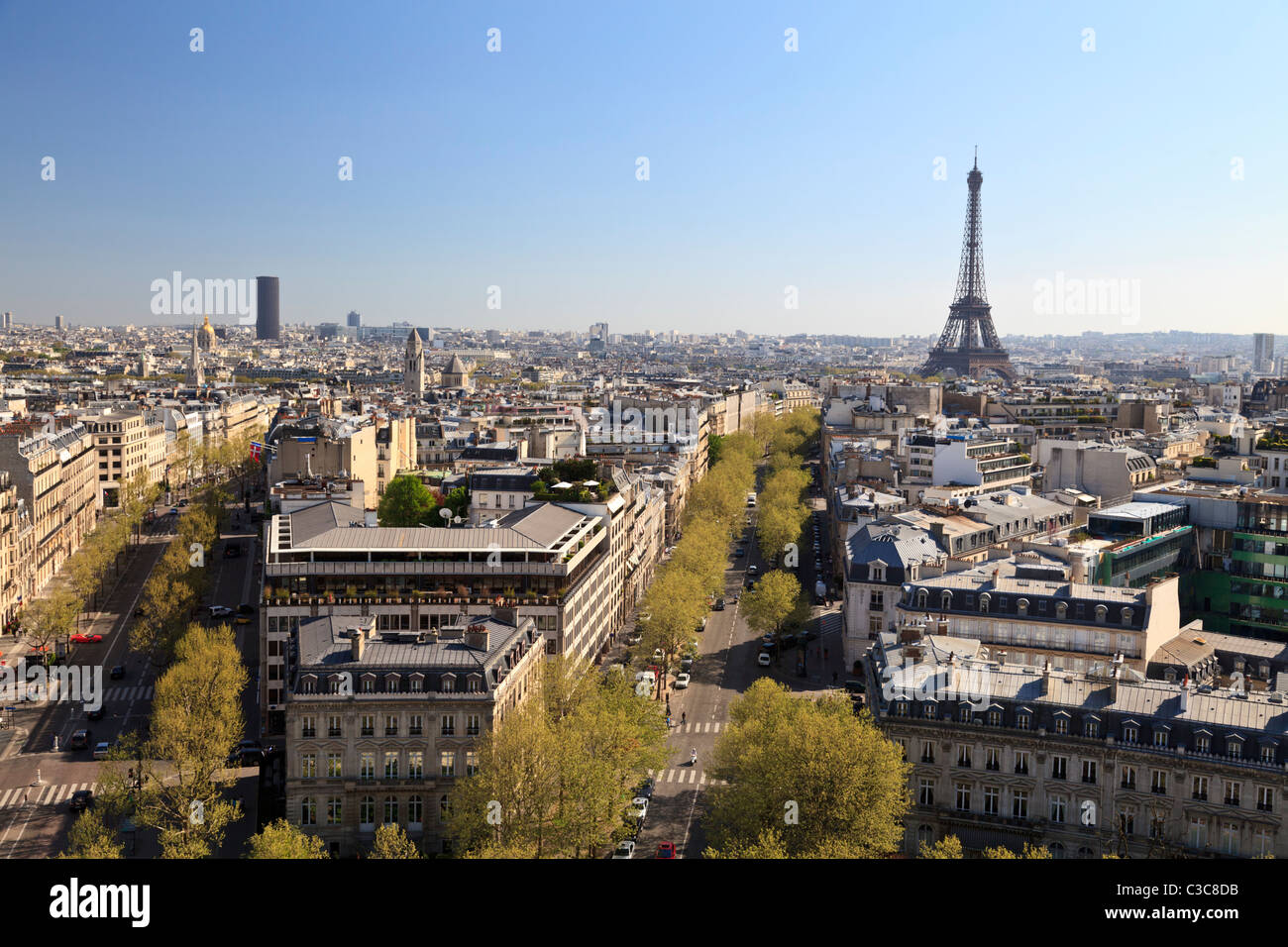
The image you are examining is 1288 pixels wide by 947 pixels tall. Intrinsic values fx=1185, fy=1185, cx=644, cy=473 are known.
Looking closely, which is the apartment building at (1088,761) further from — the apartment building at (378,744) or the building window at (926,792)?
the apartment building at (378,744)

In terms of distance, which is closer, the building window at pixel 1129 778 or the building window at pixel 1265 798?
the building window at pixel 1265 798

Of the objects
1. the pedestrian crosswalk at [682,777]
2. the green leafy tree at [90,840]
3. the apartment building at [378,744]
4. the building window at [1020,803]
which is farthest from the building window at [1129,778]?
the green leafy tree at [90,840]

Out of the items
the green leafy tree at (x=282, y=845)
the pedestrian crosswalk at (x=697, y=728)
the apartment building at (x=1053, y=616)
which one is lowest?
the pedestrian crosswalk at (x=697, y=728)

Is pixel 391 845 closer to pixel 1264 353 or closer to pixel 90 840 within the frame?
pixel 90 840

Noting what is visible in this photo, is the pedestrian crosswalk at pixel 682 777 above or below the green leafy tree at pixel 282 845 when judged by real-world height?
below

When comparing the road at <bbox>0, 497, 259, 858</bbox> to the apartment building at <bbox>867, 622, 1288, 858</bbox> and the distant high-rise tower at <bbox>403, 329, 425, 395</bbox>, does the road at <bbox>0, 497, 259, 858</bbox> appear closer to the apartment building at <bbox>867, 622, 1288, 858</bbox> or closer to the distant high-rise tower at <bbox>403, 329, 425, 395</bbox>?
the apartment building at <bbox>867, 622, 1288, 858</bbox>
